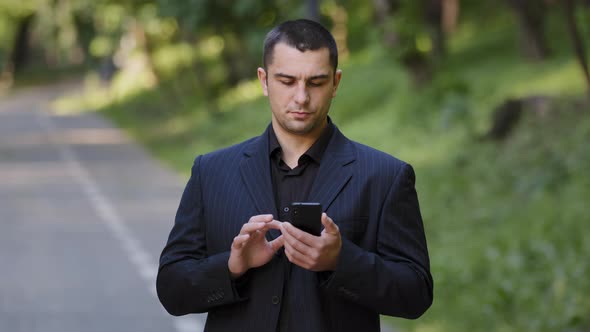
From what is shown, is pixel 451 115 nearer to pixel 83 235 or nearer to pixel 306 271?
pixel 83 235

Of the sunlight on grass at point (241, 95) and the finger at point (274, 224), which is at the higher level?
the finger at point (274, 224)

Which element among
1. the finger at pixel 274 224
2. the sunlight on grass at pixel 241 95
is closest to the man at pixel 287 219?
the finger at pixel 274 224

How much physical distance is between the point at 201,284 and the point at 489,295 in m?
7.36

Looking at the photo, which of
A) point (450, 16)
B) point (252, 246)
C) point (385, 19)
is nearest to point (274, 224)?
point (252, 246)

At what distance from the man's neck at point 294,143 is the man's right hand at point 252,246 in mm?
342

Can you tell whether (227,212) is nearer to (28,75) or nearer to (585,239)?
(585,239)

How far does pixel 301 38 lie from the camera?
3.79m

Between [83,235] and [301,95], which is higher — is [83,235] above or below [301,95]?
below

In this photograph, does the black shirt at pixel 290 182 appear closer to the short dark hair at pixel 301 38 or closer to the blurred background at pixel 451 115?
the short dark hair at pixel 301 38

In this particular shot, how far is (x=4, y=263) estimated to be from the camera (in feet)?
49.3

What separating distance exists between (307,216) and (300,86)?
0.47 metres

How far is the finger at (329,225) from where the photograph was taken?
341cm

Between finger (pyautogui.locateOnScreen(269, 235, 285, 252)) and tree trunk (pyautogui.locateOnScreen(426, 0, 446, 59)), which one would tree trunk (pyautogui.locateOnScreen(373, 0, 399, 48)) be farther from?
finger (pyautogui.locateOnScreen(269, 235, 285, 252))

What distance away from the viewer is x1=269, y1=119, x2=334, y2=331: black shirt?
12.5 ft
